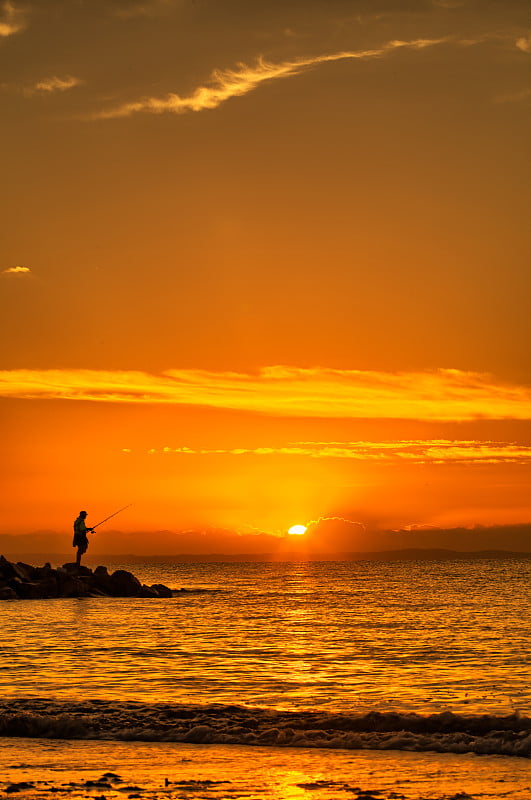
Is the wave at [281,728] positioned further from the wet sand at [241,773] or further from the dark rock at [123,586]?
the dark rock at [123,586]

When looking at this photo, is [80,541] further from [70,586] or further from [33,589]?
[33,589]

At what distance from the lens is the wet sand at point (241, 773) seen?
9312 mm

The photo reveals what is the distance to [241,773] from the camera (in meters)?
10.4

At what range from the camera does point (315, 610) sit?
134 ft

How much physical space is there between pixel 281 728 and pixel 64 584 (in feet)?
119

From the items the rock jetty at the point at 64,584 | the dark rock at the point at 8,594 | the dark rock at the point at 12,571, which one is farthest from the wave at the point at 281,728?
the dark rock at the point at 12,571

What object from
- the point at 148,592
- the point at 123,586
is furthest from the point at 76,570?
the point at 148,592

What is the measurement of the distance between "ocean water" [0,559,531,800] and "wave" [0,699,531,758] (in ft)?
0.09

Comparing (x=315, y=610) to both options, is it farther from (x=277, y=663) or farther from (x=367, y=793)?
(x=367, y=793)

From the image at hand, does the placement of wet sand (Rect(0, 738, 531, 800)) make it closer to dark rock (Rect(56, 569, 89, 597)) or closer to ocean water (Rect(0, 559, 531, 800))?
ocean water (Rect(0, 559, 531, 800))

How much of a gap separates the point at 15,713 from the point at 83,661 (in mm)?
6480

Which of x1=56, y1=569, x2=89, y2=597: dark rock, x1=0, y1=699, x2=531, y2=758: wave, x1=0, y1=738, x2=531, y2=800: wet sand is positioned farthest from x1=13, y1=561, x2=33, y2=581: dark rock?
x1=0, y1=738, x2=531, y2=800: wet sand

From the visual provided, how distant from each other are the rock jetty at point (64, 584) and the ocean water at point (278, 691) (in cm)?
1350

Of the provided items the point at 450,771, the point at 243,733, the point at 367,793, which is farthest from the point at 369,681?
the point at 367,793
